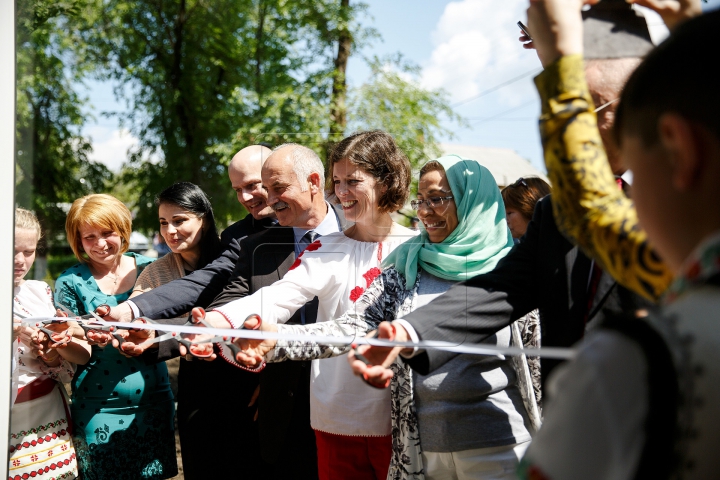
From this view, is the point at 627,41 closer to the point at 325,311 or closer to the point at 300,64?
the point at 325,311

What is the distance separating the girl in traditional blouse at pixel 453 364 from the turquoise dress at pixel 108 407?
5.18ft

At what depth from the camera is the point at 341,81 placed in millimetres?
4664

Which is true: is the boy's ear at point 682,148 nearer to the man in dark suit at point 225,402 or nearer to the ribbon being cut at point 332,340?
the ribbon being cut at point 332,340

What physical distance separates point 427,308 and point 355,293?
640mm

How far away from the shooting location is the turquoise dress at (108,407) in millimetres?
3062

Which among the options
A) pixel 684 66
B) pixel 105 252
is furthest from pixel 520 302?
pixel 105 252

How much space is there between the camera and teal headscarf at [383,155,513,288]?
2078 mm

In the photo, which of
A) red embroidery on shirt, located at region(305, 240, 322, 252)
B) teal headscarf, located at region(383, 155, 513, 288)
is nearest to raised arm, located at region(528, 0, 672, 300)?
teal headscarf, located at region(383, 155, 513, 288)

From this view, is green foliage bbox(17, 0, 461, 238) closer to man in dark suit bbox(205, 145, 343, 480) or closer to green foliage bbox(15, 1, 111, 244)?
green foliage bbox(15, 1, 111, 244)

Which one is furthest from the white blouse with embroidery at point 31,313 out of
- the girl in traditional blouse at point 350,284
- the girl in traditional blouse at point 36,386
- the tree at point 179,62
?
the tree at point 179,62

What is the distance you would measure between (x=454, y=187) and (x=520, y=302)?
0.58 meters

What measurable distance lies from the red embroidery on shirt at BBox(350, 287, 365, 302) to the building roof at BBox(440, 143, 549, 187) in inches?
23.8

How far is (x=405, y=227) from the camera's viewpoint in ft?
7.87

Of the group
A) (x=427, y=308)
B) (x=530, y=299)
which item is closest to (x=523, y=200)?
(x=530, y=299)
